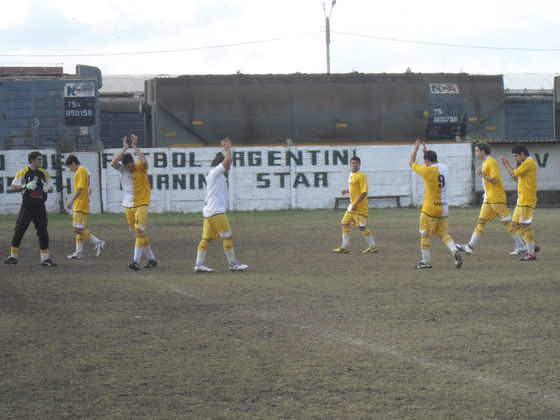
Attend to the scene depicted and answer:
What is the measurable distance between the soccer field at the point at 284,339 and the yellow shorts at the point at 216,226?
621 mm

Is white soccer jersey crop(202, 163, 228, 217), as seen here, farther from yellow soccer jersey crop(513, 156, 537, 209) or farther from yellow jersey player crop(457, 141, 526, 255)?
yellow soccer jersey crop(513, 156, 537, 209)

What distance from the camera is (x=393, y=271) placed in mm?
11047

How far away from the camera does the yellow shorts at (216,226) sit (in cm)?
1073

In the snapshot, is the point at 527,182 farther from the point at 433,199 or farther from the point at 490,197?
the point at 433,199

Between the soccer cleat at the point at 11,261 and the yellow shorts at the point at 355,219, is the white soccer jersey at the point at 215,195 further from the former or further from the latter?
the soccer cleat at the point at 11,261

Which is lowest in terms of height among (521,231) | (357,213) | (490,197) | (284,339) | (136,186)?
(284,339)

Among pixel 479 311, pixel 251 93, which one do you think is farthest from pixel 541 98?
pixel 479 311

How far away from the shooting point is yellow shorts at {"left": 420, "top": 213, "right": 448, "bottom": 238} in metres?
11.1

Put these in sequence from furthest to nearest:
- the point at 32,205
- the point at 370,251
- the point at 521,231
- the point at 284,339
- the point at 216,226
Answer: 1. the point at 370,251
2. the point at 521,231
3. the point at 32,205
4. the point at 216,226
5. the point at 284,339

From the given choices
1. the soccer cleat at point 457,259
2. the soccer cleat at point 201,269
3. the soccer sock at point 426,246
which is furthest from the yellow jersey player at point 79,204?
the soccer cleat at point 457,259

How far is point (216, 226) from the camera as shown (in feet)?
35.3

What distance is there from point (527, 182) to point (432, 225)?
7.83ft

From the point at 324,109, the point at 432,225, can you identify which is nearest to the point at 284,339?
the point at 432,225

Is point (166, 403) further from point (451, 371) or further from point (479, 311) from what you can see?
point (479, 311)
